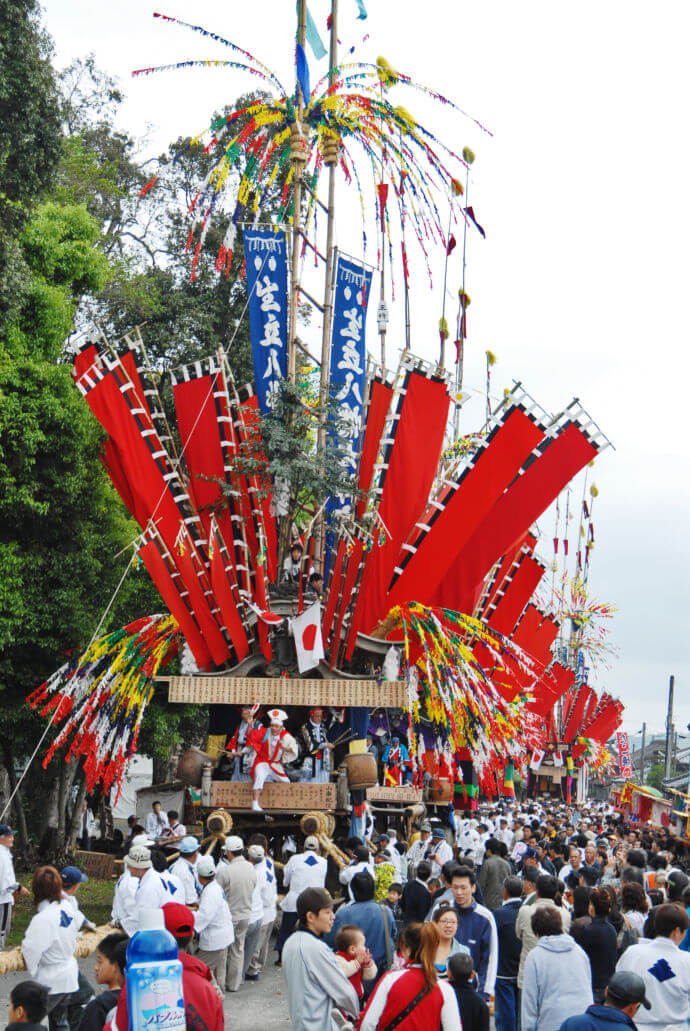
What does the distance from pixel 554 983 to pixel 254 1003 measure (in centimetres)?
473

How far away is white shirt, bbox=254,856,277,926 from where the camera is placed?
10.7m

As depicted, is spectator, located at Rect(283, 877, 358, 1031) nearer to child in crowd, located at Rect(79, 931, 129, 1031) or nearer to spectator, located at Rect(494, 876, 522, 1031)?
child in crowd, located at Rect(79, 931, 129, 1031)

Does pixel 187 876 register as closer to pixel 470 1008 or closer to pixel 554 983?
pixel 554 983

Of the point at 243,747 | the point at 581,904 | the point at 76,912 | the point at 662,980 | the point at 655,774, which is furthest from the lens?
the point at 655,774

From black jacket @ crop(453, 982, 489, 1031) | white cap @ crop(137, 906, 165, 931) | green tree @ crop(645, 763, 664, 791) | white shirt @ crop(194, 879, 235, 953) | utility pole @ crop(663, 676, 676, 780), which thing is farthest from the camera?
green tree @ crop(645, 763, 664, 791)

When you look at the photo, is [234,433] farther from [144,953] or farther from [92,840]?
[92,840]

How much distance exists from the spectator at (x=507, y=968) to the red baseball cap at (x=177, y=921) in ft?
11.6

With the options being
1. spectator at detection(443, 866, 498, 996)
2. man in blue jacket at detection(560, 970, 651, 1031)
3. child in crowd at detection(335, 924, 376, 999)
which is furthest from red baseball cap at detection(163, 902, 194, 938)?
spectator at detection(443, 866, 498, 996)

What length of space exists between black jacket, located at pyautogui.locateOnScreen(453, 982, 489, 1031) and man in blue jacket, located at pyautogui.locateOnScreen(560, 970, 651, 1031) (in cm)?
71

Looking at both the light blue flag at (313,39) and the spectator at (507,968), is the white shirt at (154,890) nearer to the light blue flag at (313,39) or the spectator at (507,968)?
the spectator at (507,968)

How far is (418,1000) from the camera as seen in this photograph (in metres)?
4.88

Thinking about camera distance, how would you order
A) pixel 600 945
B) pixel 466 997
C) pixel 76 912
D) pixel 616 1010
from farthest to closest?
pixel 600 945, pixel 76 912, pixel 466 997, pixel 616 1010

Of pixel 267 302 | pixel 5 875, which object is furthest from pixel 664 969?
pixel 267 302

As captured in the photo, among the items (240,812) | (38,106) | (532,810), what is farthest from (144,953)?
(532,810)
